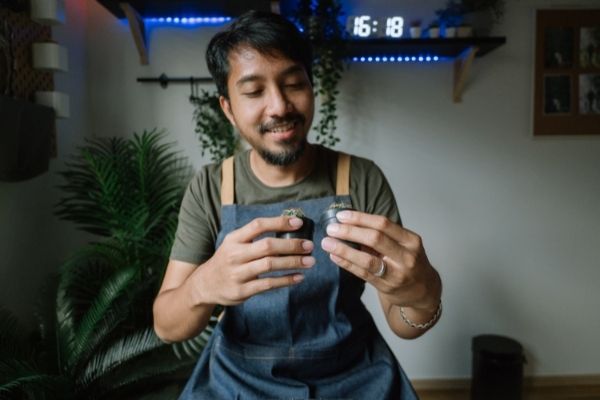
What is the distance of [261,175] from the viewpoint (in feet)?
4.16

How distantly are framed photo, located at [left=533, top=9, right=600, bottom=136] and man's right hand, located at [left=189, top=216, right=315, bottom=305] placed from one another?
8.38ft

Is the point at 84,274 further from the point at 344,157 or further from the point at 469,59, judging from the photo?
the point at 469,59

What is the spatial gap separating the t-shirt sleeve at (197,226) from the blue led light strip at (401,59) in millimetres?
1742

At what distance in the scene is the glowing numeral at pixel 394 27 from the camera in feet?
8.25

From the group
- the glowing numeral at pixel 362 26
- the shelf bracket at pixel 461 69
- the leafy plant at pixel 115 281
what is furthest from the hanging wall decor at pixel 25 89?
the shelf bracket at pixel 461 69

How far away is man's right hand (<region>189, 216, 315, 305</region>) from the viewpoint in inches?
32.0

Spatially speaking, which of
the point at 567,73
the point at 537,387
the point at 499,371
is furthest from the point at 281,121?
the point at 537,387

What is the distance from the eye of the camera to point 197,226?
4.01 ft

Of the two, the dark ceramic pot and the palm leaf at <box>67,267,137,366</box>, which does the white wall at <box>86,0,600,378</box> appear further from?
the dark ceramic pot

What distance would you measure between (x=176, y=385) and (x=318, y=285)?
1.20 meters

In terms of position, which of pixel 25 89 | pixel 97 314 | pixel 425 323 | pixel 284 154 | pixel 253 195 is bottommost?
pixel 97 314

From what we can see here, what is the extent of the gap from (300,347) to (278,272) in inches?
8.4

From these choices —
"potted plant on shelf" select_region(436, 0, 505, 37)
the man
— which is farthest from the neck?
"potted plant on shelf" select_region(436, 0, 505, 37)

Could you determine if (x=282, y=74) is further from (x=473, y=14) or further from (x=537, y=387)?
(x=537, y=387)
